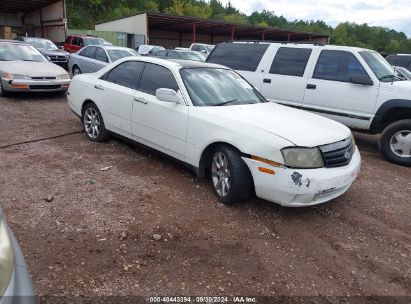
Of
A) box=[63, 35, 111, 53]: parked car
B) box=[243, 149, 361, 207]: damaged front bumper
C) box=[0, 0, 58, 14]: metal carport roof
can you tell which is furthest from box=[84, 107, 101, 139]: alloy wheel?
box=[0, 0, 58, 14]: metal carport roof

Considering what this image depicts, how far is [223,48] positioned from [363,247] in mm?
5604

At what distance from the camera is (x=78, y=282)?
2.81 meters

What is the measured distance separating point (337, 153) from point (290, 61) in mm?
3618

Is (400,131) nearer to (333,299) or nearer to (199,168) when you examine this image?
(199,168)

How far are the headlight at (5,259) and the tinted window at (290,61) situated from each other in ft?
20.0

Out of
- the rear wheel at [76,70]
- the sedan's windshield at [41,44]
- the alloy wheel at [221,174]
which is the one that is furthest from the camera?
the sedan's windshield at [41,44]

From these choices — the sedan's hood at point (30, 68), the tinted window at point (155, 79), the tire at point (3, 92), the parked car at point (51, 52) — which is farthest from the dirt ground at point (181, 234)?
the parked car at point (51, 52)

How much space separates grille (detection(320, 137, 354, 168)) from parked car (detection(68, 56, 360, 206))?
0.01m

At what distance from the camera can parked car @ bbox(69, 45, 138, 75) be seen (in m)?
11.9

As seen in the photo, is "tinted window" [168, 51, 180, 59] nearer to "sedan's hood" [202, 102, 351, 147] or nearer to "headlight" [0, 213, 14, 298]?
"sedan's hood" [202, 102, 351, 147]

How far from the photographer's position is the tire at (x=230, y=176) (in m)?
3.91

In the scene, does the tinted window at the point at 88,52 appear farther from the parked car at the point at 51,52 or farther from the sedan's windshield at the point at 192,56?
the sedan's windshield at the point at 192,56

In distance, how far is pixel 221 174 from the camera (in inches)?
164

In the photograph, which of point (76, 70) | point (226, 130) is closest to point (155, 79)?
point (226, 130)
